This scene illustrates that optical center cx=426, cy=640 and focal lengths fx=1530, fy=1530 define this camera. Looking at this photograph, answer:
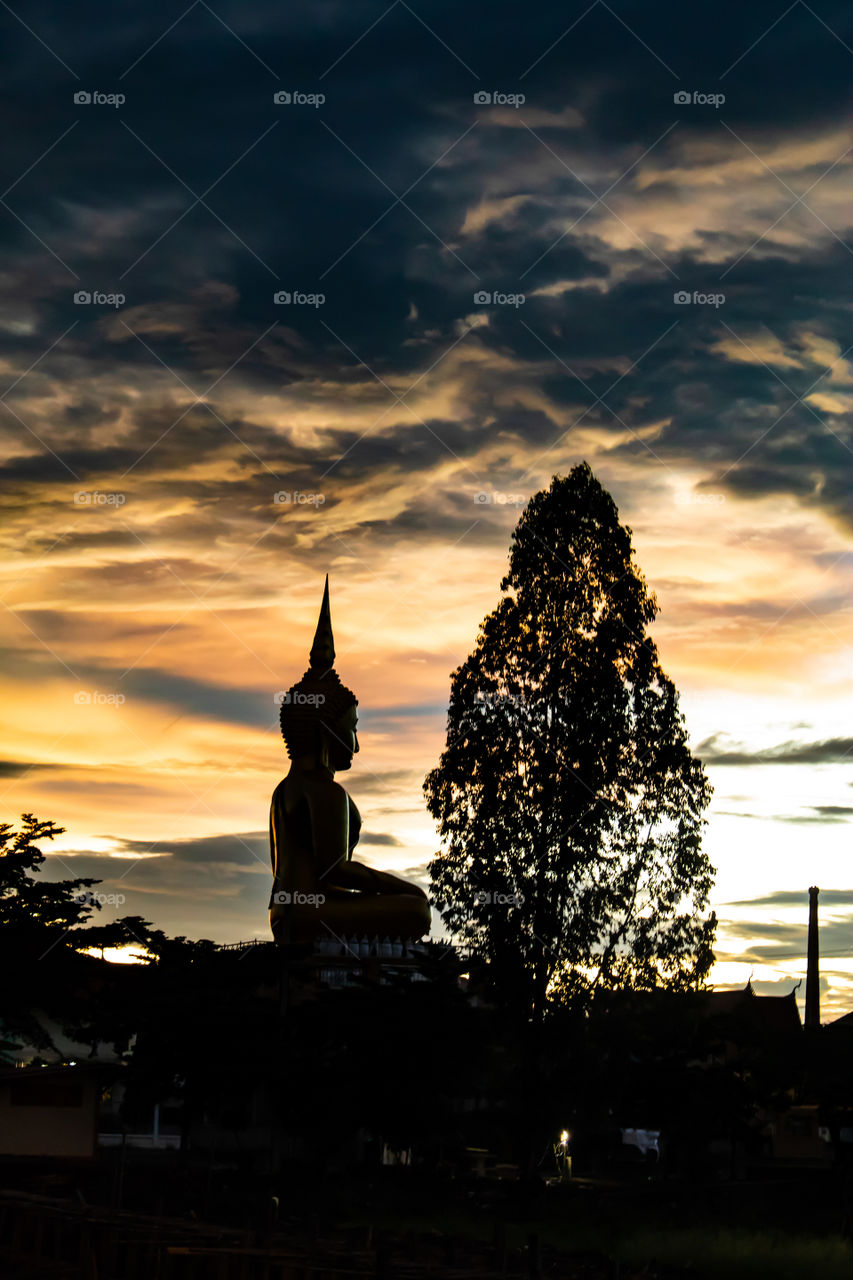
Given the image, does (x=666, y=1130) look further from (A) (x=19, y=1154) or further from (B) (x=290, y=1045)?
(A) (x=19, y=1154)

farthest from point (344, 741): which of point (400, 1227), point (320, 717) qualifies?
point (400, 1227)

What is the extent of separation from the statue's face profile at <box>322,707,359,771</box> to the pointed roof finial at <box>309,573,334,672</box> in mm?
1138

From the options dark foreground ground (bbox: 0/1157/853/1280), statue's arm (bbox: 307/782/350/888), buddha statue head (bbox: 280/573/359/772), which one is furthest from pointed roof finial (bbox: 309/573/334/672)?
dark foreground ground (bbox: 0/1157/853/1280)

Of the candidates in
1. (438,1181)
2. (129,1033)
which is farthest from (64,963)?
(438,1181)

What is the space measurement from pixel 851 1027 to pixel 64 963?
31059 millimetres

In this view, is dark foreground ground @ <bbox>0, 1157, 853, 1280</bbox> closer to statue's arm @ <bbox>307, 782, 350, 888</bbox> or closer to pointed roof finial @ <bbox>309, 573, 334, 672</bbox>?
statue's arm @ <bbox>307, 782, 350, 888</bbox>

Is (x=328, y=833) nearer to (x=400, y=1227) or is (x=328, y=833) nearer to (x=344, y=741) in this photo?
(x=344, y=741)

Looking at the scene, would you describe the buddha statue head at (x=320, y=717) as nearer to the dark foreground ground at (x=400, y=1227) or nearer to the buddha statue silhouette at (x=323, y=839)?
the buddha statue silhouette at (x=323, y=839)

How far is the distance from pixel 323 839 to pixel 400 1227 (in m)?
9.23

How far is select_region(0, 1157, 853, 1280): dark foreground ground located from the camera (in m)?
18.4

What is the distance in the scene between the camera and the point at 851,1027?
54.0 m

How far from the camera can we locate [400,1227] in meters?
24.8

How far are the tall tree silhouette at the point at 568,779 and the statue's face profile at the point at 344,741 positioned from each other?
6.37 ft

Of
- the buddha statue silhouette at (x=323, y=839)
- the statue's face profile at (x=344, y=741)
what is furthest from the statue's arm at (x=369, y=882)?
the statue's face profile at (x=344, y=741)
